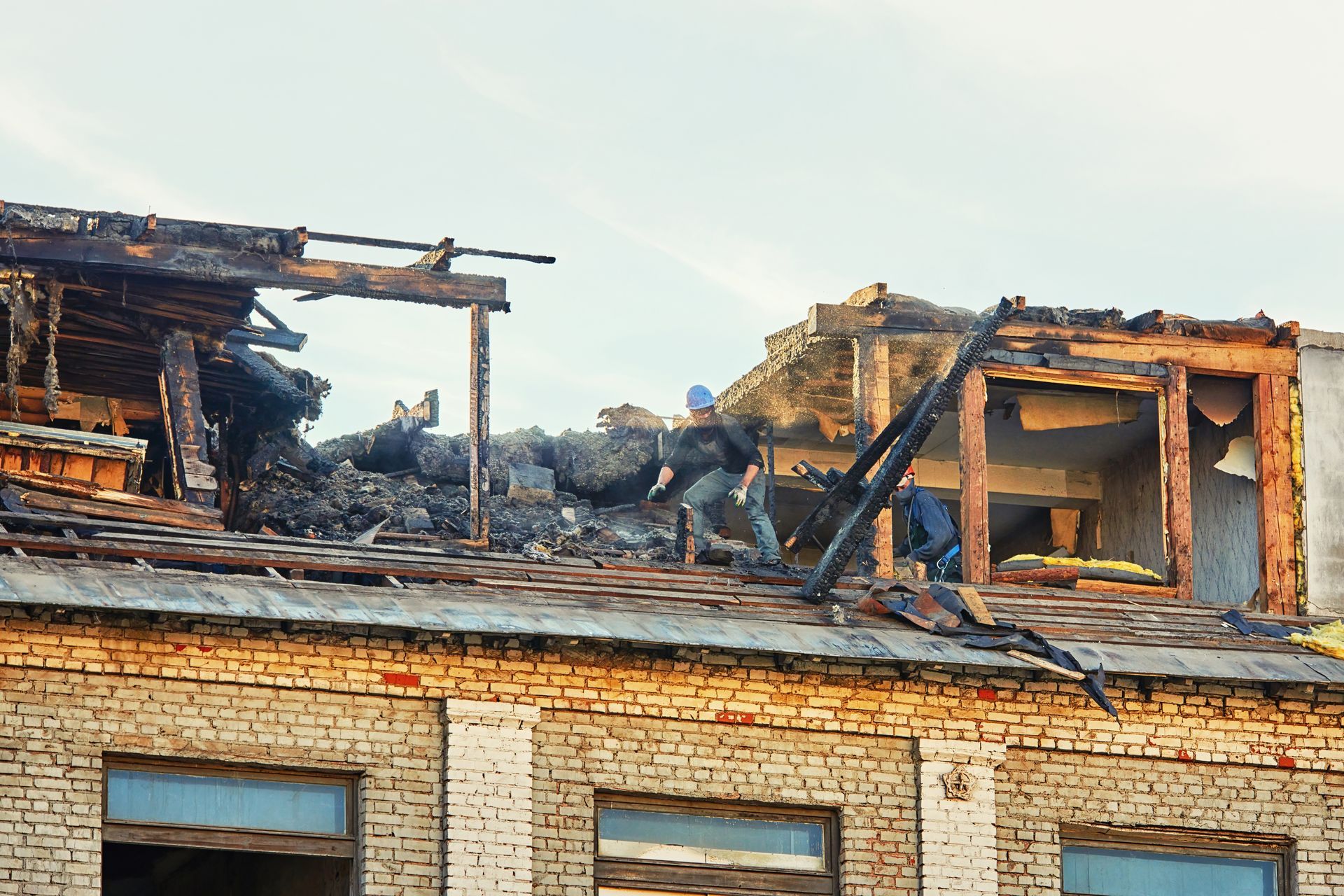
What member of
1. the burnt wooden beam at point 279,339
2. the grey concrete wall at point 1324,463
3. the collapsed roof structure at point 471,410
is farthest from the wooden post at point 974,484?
the burnt wooden beam at point 279,339

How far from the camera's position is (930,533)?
18.2 m

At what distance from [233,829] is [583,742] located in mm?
2393

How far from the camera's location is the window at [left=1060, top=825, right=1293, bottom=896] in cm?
1484

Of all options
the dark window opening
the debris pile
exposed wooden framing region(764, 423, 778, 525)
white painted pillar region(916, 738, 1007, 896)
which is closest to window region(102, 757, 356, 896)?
the dark window opening

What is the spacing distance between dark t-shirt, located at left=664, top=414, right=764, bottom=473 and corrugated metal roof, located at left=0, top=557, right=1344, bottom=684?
116 inches

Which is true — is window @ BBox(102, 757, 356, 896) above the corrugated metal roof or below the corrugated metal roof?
below

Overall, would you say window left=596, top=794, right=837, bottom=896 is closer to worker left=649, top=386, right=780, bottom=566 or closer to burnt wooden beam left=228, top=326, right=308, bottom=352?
worker left=649, top=386, right=780, bottom=566

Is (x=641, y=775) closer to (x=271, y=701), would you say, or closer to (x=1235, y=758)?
(x=271, y=701)

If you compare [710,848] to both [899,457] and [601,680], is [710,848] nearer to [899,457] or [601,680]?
[601,680]

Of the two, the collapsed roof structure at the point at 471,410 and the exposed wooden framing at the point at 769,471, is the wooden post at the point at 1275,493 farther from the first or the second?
the exposed wooden framing at the point at 769,471

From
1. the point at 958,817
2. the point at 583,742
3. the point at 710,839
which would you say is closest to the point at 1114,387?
the point at 958,817

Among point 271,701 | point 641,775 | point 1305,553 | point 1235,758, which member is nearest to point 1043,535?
point 1305,553

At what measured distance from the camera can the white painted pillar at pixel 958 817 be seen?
14391 millimetres

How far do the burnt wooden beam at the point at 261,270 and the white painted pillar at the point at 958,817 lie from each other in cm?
572
